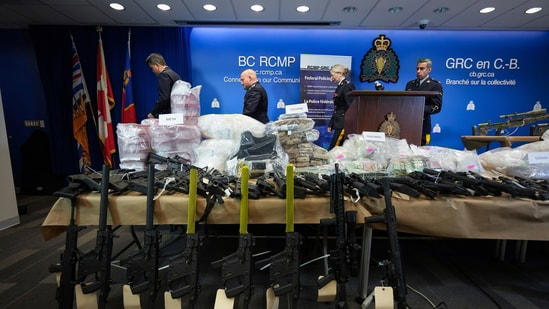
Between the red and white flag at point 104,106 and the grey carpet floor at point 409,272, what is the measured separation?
1892 mm

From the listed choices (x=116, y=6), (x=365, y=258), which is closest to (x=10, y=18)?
(x=116, y=6)

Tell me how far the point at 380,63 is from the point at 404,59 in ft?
1.42

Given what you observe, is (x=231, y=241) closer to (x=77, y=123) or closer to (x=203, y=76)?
(x=203, y=76)

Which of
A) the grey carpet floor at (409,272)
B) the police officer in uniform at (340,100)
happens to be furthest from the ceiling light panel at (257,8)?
the grey carpet floor at (409,272)

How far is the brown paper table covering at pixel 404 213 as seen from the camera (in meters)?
1.28

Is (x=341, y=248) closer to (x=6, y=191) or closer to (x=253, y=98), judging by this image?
(x=253, y=98)

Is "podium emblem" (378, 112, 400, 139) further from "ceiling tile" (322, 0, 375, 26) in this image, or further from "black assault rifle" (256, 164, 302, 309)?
"ceiling tile" (322, 0, 375, 26)

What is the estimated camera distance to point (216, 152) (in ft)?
6.07

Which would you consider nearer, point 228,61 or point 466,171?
point 466,171

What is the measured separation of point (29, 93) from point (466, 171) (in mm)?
6535

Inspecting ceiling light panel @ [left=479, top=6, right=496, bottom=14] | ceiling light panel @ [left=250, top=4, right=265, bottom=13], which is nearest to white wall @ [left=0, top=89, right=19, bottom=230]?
ceiling light panel @ [left=250, top=4, right=265, bottom=13]

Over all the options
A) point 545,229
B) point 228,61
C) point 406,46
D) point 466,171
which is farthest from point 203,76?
point 545,229

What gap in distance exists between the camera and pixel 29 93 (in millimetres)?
4586

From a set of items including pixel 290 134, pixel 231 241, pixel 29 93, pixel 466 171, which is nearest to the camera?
pixel 466 171
